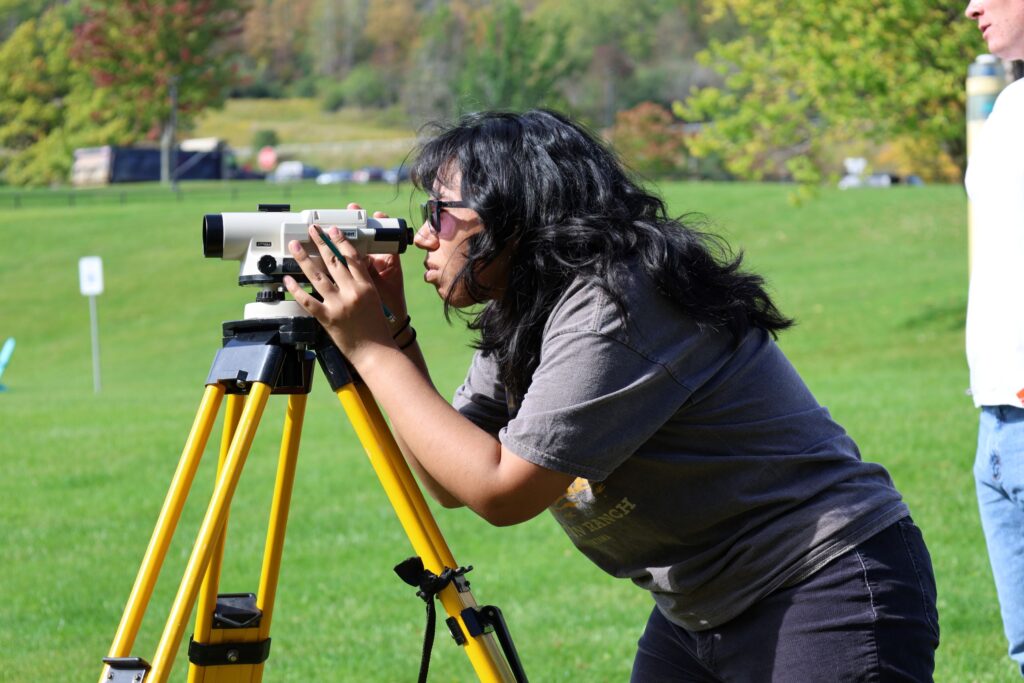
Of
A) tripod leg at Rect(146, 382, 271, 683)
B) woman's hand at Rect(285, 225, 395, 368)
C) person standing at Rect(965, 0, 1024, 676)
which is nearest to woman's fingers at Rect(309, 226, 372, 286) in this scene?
woman's hand at Rect(285, 225, 395, 368)

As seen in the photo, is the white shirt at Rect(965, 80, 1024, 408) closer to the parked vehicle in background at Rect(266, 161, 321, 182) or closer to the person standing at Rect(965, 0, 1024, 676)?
the person standing at Rect(965, 0, 1024, 676)

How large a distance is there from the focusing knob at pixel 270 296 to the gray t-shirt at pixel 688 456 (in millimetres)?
497

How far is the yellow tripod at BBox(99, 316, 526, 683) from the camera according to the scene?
89.6 inches

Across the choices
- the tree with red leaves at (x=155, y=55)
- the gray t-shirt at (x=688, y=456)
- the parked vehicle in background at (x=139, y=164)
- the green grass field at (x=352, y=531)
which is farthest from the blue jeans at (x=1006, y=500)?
the tree with red leaves at (x=155, y=55)

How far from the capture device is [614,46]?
384 feet

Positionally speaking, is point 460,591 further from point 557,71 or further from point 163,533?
point 557,71

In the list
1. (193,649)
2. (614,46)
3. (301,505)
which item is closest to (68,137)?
(614,46)

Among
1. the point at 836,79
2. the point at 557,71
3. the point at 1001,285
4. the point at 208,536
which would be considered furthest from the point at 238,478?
the point at 557,71

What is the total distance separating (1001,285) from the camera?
2.91 m

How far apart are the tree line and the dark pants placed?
1253 millimetres

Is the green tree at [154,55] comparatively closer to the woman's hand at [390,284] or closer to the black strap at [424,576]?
the woman's hand at [390,284]

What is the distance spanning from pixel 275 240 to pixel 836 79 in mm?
16835

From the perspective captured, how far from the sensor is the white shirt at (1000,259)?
288cm

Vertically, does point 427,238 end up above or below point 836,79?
above
